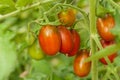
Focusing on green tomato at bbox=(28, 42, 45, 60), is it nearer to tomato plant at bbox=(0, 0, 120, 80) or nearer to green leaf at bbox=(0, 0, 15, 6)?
tomato plant at bbox=(0, 0, 120, 80)

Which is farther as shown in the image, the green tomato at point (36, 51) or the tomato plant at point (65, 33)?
the green tomato at point (36, 51)

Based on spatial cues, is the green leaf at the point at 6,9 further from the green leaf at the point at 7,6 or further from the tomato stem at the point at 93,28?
the tomato stem at the point at 93,28

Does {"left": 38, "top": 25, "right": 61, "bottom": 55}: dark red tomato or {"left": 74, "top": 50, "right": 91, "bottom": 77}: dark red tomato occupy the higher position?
{"left": 38, "top": 25, "right": 61, "bottom": 55}: dark red tomato

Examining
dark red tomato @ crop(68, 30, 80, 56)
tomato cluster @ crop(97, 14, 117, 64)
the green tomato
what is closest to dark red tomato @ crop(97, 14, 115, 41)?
tomato cluster @ crop(97, 14, 117, 64)

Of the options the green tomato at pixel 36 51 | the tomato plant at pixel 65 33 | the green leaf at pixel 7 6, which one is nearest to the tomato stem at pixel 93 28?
the tomato plant at pixel 65 33

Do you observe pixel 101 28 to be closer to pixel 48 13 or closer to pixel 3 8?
pixel 48 13

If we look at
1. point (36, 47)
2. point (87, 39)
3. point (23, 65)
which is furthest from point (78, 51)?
point (23, 65)

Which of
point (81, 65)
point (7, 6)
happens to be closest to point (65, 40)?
point (81, 65)
